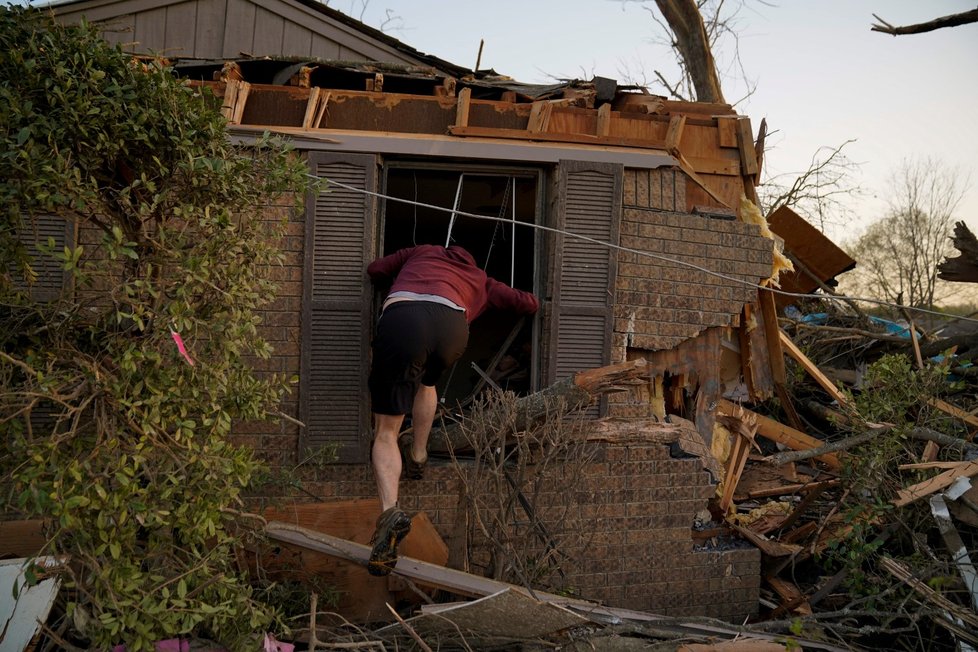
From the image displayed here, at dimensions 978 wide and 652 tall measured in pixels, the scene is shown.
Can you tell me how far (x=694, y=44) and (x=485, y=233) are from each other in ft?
21.5

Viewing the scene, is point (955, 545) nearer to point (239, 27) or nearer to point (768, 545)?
point (768, 545)

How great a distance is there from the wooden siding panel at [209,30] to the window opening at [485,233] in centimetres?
227

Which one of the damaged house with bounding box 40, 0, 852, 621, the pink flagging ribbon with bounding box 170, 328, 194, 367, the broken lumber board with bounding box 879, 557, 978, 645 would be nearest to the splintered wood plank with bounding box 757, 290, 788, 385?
the damaged house with bounding box 40, 0, 852, 621

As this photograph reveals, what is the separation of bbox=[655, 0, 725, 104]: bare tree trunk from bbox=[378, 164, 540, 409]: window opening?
5612 millimetres

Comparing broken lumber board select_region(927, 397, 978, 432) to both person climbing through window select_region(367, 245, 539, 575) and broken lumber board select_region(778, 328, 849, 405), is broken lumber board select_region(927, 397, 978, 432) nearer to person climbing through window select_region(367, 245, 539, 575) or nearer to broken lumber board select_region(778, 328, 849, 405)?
broken lumber board select_region(778, 328, 849, 405)

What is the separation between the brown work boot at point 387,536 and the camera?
453 centimetres

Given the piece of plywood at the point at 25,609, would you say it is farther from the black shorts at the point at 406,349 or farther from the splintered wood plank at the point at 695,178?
the splintered wood plank at the point at 695,178

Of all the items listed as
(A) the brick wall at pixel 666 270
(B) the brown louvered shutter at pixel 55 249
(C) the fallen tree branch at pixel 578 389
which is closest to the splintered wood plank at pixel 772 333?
(A) the brick wall at pixel 666 270

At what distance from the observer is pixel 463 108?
5766mm

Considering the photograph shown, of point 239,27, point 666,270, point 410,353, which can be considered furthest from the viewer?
point 239,27

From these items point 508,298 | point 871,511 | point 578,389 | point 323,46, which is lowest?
point 871,511

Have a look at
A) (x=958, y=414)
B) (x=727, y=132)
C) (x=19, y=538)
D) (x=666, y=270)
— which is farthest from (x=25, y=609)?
(x=958, y=414)

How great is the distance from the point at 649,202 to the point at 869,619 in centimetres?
321

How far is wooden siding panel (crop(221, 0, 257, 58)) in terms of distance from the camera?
805 cm
